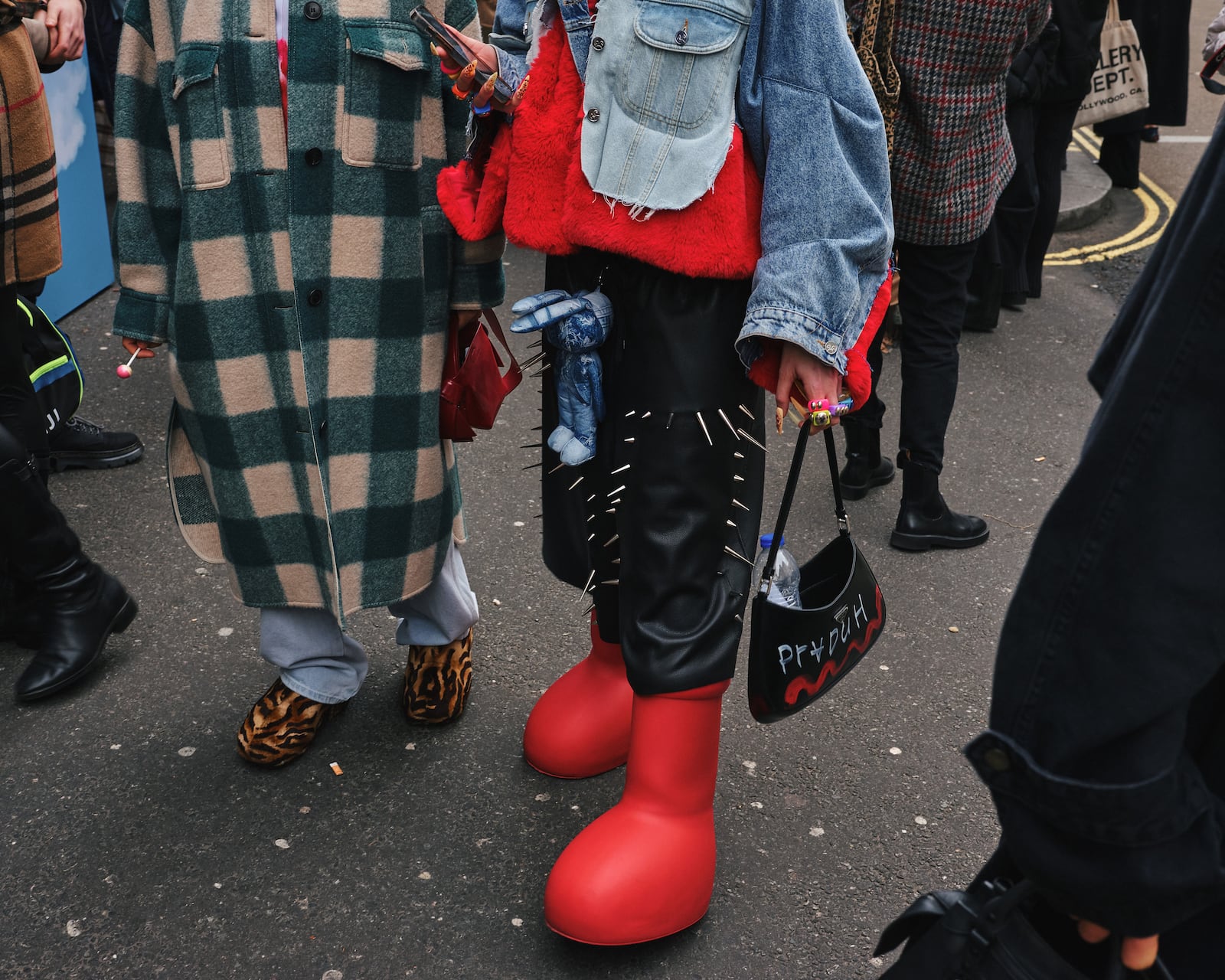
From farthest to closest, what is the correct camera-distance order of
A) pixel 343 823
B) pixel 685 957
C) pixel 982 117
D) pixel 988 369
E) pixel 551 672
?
pixel 988 369, pixel 982 117, pixel 551 672, pixel 343 823, pixel 685 957

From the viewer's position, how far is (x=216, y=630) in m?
2.96

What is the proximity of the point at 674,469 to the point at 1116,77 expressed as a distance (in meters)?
4.36

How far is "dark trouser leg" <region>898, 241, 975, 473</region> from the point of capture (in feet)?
10.9

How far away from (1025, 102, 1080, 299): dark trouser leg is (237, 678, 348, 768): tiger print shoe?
12.4 feet

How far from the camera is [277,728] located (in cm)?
244

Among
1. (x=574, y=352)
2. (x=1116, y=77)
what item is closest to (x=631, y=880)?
(x=574, y=352)

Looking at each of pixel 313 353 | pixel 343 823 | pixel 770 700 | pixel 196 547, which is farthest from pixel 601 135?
pixel 343 823

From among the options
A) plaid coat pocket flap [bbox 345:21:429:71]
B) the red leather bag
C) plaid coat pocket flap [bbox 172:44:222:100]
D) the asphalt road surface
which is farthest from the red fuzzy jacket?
the asphalt road surface

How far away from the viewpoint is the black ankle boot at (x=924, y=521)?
11.5ft

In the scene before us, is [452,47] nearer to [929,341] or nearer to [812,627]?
[812,627]

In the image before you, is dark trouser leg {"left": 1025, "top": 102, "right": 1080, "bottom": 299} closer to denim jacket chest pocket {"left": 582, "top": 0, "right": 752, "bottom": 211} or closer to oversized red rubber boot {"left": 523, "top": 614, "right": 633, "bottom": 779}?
oversized red rubber boot {"left": 523, "top": 614, "right": 633, "bottom": 779}

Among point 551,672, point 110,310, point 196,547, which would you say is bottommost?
point 110,310

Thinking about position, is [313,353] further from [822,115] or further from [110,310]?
[110,310]

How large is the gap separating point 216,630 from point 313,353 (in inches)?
44.6
